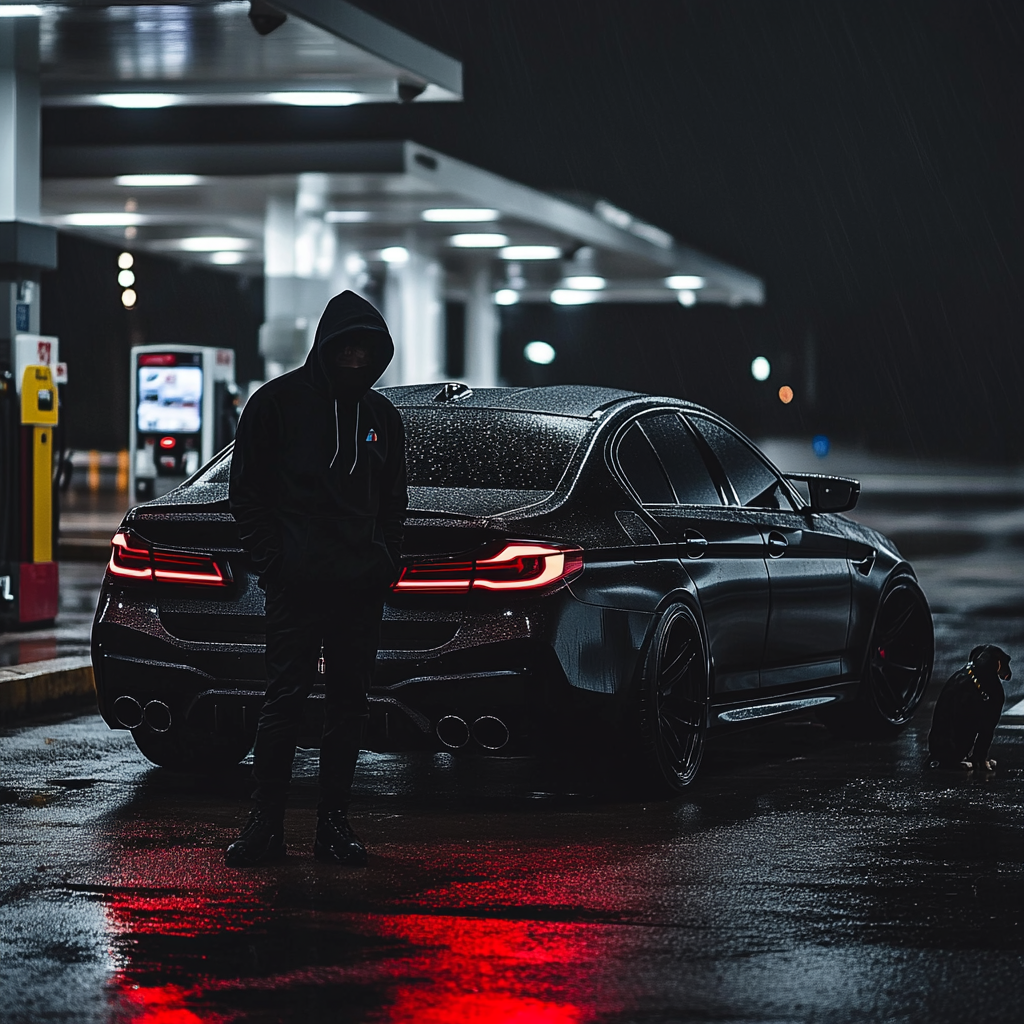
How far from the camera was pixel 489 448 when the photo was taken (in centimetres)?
790

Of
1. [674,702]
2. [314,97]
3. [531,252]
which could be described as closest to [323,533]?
[674,702]

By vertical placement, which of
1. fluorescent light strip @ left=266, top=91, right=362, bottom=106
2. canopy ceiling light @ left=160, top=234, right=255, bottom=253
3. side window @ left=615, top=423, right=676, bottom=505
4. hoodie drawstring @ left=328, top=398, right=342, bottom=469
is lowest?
side window @ left=615, top=423, right=676, bottom=505

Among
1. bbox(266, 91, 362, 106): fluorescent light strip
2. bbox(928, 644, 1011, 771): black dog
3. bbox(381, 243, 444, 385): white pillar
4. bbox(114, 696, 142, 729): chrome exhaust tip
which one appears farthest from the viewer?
bbox(381, 243, 444, 385): white pillar

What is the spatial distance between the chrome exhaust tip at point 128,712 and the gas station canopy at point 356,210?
65.4ft

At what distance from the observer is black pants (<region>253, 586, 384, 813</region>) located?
636 cm

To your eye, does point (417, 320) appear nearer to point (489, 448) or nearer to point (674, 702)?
point (489, 448)

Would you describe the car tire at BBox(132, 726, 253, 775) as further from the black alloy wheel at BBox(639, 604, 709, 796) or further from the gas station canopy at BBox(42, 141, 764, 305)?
the gas station canopy at BBox(42, 141, 764, 305)

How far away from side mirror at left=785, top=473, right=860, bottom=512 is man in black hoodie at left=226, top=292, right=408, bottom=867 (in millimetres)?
3127

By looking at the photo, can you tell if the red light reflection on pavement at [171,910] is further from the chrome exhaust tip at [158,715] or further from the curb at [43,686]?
the curb at [43,686]

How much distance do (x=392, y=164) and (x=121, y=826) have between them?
20.4m

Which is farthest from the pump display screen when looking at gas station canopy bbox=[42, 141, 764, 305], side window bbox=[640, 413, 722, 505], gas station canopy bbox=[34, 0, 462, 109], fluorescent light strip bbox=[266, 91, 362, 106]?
side window bbox=[640, 413, 722, 505]

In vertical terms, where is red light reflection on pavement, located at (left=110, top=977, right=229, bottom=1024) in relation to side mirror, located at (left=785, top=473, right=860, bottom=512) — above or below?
below

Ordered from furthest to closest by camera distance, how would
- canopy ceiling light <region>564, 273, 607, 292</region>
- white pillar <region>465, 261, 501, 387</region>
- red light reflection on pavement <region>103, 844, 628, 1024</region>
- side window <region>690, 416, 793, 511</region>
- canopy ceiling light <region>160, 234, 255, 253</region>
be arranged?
canopy ceiling light <region>564, 273, 607, 292</region>
white pillar <region>465, 261, 501, 387</region>
canopy ceiling light <region>160, 234, 255, 253</region>
side window <region>690, 416, 793, 511</region>
red light reflection on pavement <region>103, 844, 628, 1024</region>

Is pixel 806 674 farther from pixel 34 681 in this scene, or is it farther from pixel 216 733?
pixel 34 681
